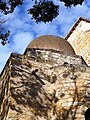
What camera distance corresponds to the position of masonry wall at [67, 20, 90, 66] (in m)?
14.8

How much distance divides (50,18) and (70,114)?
3007 mm

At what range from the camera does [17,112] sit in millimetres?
7227

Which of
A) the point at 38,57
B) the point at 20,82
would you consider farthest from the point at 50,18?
the point at 20,82

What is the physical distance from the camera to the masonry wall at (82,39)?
48.5ft

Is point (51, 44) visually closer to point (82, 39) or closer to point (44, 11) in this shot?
point (44, 11)

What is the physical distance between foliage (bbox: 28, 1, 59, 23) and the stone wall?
5.43ft

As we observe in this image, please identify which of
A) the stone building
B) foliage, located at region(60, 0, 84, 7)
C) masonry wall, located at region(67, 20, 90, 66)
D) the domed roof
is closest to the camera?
the stone building

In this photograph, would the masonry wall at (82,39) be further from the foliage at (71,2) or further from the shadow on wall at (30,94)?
the shadow on wall at (30,94)

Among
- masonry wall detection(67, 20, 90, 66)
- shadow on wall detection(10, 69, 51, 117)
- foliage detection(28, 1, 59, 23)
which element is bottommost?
shadow on wall detection(10, 69, 51, 117)

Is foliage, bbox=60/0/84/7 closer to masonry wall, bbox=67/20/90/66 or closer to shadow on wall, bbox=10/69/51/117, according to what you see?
shadow on wall, bbox=10/69/51/117

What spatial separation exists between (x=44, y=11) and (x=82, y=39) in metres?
6.93

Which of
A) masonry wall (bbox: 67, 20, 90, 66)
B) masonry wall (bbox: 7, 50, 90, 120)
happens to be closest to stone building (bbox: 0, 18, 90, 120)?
masonry wall (bbox: 7, 50, 90, 120)

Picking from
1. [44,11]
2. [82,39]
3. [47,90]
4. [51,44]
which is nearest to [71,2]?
[44,11]

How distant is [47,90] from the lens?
8.16m
